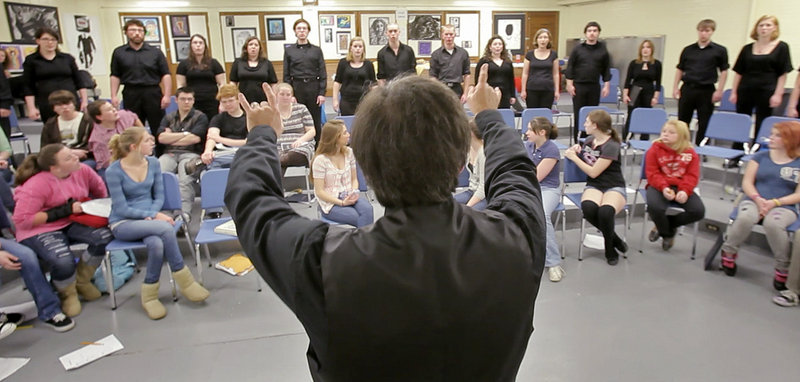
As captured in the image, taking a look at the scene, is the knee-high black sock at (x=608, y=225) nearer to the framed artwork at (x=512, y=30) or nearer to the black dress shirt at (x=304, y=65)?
the black dress shirt at (x=304, y=65)

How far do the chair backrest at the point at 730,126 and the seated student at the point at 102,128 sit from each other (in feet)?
17.5

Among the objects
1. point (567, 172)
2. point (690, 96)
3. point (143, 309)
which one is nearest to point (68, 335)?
point (143, 309)

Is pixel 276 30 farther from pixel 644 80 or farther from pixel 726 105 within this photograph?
pixel 726 105

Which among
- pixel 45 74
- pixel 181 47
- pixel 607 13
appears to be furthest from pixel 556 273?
pixel 181 47

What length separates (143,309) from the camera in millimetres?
3023

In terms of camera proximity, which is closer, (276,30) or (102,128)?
(102,128)

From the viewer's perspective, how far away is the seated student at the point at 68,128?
13.3 ft

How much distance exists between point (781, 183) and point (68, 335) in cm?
433

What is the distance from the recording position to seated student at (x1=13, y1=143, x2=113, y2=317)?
2.90 metres

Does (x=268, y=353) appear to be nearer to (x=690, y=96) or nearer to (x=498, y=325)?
(x=498, y=325)

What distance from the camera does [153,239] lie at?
3008 mm

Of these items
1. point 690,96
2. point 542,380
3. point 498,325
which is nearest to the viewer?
point 498,325

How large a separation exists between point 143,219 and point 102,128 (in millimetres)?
1382

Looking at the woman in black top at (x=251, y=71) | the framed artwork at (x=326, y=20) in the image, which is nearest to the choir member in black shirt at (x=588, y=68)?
the woman in black top at (x=251, y=71)
